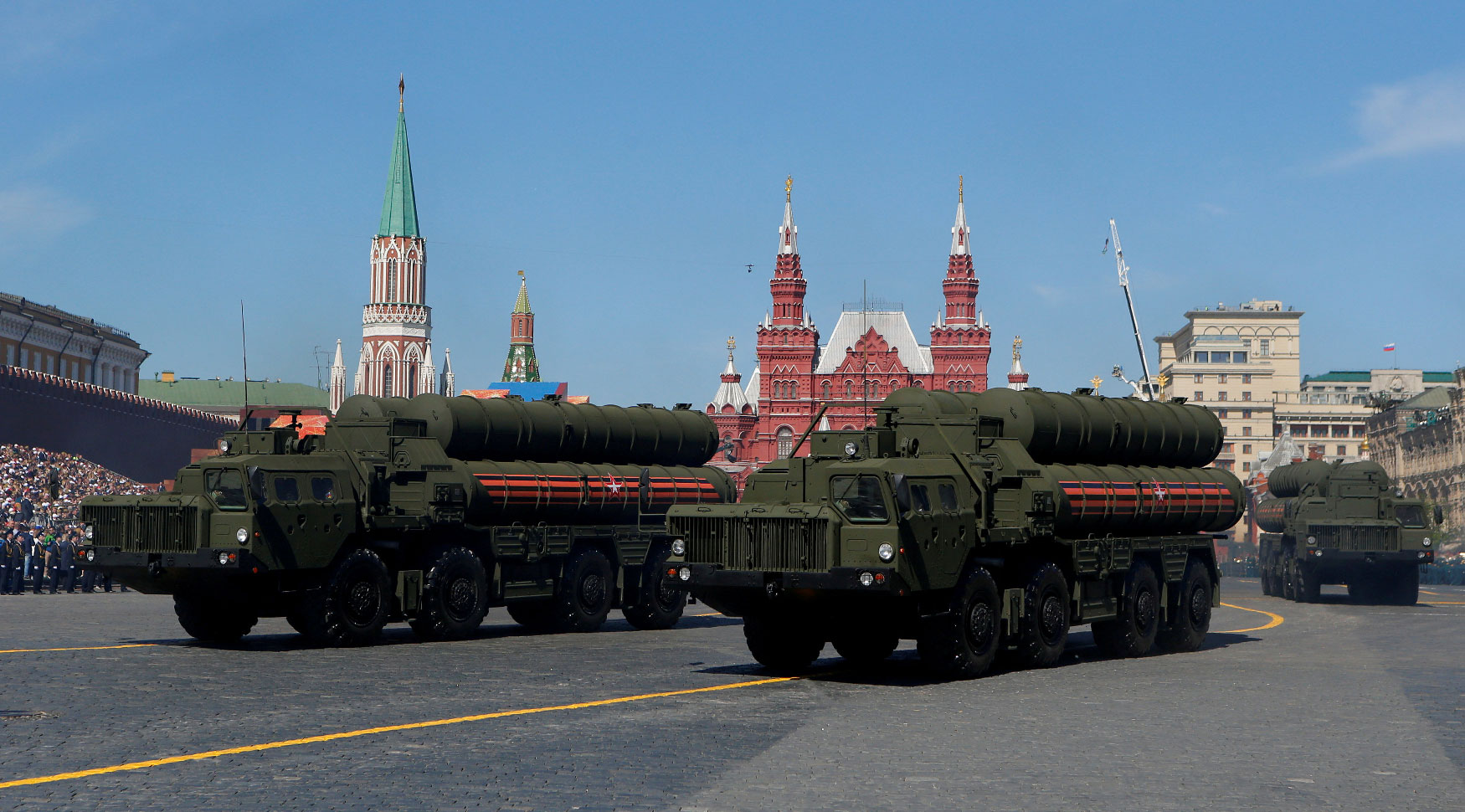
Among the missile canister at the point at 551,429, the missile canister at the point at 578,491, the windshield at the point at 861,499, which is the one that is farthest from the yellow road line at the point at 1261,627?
the windshield at the point at 861,499

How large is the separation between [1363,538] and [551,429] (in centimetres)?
2171

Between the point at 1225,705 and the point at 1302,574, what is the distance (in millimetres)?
24916

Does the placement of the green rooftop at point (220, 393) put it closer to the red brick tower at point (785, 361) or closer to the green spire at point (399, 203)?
the green spire at point (399, 203)

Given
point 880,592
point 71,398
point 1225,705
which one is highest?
point 71,398

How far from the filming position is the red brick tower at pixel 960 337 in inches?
5295

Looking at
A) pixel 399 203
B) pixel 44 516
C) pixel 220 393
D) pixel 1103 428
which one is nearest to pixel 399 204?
pixel 399 203

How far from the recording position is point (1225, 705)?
622 inches

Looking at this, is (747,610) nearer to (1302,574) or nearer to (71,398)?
(1302,574)

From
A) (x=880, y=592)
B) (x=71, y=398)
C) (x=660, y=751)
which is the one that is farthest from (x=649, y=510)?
(x=71, y=398)

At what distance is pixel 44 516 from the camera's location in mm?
51406

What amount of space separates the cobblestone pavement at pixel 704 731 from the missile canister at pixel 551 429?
12.0 ft

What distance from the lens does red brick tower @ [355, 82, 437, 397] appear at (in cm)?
16562

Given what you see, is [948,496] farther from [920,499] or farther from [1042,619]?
[1042,619]

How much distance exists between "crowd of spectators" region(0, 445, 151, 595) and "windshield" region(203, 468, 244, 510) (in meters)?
2.02
